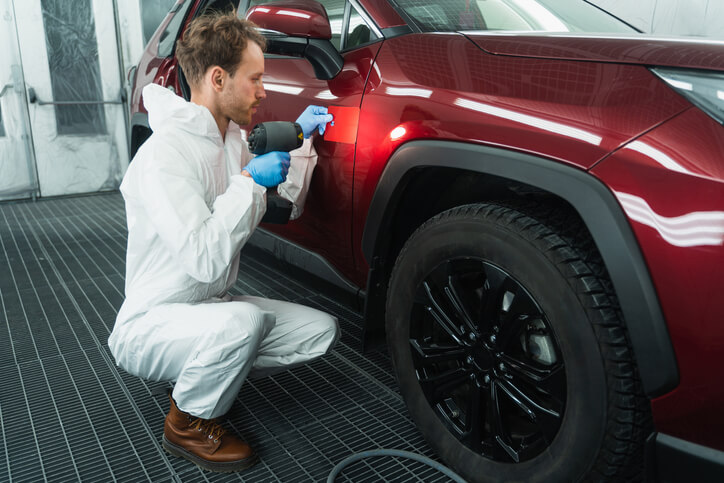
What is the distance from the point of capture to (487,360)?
55.3 inches

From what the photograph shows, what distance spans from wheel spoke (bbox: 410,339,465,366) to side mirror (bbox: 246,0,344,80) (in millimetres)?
903

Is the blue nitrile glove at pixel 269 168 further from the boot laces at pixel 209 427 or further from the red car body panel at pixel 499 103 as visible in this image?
the boot laces at pixel 209 427

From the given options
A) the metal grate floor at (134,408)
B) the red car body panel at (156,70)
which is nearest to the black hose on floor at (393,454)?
the metal grate floor at (134,408)

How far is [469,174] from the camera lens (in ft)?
5.01

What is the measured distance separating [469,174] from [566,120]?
1.26 ft

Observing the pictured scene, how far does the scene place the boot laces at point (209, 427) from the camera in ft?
5.54

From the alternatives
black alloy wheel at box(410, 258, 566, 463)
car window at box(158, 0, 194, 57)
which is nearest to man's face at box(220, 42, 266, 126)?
black alloy wheel at box(410, 258, 566, 463)

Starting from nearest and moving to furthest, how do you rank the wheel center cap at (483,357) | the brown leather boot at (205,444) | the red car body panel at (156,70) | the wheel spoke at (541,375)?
the wheel spoke at (541,375) < the wheel center cap at (483,357) < the brown leather boot at (205,444) < the red car body panel at (156,70)

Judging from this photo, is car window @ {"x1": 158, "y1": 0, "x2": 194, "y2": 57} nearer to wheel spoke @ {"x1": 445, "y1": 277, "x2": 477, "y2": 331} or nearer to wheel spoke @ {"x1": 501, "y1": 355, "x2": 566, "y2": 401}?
wheel spoke @ {"x1": 445, "y1": 277, "x2": 477, "y2": 331}

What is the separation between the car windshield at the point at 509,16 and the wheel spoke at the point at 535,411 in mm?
1050

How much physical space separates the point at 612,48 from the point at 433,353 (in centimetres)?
87

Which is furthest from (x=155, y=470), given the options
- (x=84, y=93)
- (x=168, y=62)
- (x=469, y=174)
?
(x=84, y=93)

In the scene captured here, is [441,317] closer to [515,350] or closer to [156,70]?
[515,350]

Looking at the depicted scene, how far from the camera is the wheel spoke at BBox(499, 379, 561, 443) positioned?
1279 millimetres
